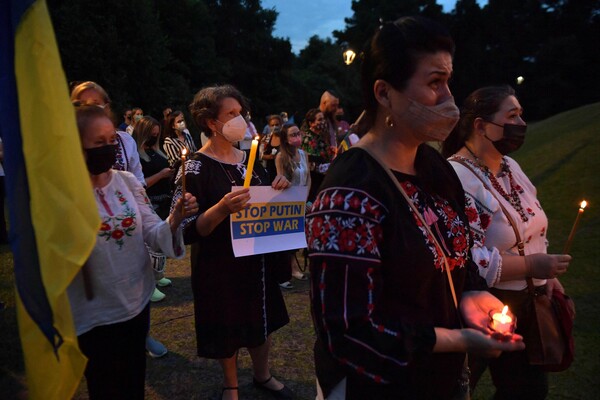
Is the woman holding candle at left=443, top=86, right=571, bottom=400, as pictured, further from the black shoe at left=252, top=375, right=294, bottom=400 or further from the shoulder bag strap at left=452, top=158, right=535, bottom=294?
the black shoe at left=252, top=375, right=294, bottom=400

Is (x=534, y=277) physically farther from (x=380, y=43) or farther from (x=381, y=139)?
(x=380, y=43)

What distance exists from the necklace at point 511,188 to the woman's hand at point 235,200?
1426 mm

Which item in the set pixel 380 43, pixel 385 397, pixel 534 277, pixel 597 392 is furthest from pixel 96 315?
pixel 597 392

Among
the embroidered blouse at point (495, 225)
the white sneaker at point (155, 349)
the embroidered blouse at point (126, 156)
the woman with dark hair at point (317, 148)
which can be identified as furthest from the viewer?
the woman with dark hair at point (317, 148)

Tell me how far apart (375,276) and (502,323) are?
1.72 feet

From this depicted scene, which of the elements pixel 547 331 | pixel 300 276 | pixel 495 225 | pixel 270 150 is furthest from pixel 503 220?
pixel 270 150

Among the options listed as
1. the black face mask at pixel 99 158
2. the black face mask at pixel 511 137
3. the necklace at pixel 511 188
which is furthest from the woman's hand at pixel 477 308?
the black face mask at pixel 99 158

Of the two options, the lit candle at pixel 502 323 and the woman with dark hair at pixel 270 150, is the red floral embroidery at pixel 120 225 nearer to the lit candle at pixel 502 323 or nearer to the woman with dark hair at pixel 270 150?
the lit candle at pixel 502 323

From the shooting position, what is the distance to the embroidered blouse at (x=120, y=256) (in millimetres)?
2205

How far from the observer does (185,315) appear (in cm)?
506

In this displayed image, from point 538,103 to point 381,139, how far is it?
44973 millimetres

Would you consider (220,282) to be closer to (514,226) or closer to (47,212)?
(47,212)

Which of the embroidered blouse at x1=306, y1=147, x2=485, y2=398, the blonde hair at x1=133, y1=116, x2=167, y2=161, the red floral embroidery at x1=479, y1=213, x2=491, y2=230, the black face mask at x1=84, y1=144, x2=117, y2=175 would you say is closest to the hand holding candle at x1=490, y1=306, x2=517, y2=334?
the embroidered blouse at x1=306, y1=147, x2=485, y2=398

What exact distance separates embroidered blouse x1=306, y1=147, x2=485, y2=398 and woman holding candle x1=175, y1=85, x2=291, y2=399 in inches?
61.4
